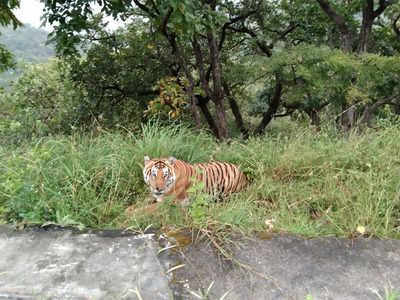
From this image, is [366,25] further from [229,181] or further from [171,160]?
[171,160]

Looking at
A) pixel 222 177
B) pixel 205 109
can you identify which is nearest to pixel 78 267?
pixel 222 177

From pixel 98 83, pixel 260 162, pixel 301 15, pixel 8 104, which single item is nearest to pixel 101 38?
pixel 98 83

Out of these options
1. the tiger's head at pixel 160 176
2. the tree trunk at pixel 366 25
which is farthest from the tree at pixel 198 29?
the tree trunk at pixel 366 25

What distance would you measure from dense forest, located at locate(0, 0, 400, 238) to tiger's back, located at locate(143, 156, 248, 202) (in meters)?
0.20

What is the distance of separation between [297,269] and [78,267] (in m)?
1.26

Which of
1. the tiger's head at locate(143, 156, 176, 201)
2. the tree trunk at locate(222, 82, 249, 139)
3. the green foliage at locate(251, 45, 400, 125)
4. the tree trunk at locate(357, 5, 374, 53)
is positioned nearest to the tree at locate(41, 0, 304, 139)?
the tree trunk at locate(222, 82, 249, 139)

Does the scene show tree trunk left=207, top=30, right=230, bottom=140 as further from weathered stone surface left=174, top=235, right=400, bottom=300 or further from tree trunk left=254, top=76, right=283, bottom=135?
weathered stone surface left=174, top=235, right=400, bottom=300

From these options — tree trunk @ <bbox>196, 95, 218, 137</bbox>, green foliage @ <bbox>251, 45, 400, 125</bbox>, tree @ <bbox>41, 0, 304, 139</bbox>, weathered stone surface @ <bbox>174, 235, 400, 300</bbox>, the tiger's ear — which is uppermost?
tree @ <bbox>41, 0, 304, 139</bbox>

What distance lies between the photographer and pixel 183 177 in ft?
9.37

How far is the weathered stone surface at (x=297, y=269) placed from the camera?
5.46ft

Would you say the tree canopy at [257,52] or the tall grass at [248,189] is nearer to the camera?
the tall grass at [248,189]

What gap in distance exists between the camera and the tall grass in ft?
7.46

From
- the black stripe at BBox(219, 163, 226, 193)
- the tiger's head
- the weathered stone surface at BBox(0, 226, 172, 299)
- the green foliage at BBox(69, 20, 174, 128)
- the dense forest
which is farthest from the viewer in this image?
the green foliage at BBox(69, 20, 174, 128)

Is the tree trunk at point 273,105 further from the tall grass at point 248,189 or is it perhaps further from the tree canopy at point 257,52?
the tall grass at point 248,189
